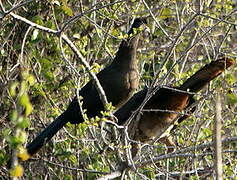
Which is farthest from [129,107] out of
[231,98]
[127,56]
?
[231,98]

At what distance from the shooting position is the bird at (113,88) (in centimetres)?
546

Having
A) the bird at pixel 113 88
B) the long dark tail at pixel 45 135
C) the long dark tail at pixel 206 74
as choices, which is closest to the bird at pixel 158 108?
the long dark tail at pixel 206 74

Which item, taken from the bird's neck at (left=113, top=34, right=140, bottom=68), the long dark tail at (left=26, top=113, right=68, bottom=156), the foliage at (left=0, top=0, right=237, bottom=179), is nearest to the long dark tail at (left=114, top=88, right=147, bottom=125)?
the foliage at (left=0, top=0, right=237, bottom=179)

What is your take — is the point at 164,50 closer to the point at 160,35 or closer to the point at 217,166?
the point at 160,35

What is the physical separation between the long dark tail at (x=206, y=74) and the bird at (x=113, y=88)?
2.13 feet

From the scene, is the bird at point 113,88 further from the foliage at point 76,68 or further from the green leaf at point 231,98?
the green leaf at point 231,98

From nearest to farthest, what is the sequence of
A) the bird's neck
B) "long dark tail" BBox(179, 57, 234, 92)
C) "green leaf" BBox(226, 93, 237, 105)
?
1. "long dark tail" BBox(179, 57, 234, 92)
2. "green leaf" BBox(226, 93, 237, 105)
3. the bird's neck

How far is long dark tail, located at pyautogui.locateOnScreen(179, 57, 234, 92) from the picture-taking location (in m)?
4.43

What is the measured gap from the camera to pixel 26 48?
6234 millimetres

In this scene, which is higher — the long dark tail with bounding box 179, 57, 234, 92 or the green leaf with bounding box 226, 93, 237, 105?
the long dark tail with bounding box 179, 57, 234, 92

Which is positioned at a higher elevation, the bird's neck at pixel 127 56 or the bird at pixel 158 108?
the bird's neck at pixel 127 56

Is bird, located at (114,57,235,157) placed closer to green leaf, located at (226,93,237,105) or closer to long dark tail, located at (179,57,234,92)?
long dark tail, located at (179,57,234,92)

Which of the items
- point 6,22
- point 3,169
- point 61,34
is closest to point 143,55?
point 6,22

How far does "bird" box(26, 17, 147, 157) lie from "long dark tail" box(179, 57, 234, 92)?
65 cm
